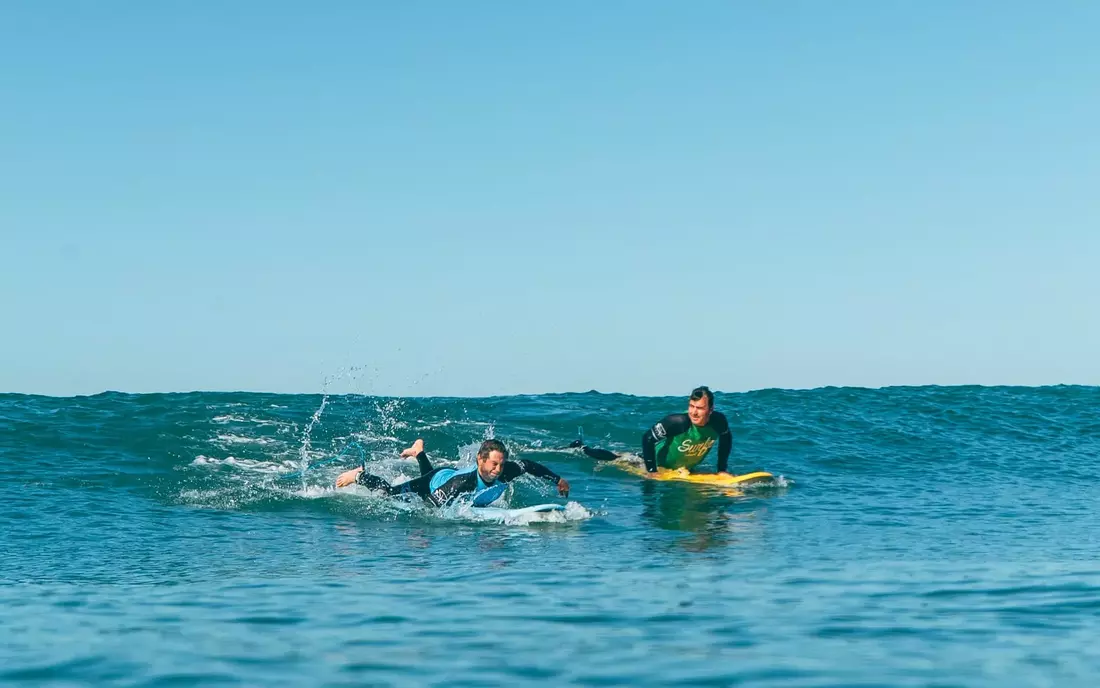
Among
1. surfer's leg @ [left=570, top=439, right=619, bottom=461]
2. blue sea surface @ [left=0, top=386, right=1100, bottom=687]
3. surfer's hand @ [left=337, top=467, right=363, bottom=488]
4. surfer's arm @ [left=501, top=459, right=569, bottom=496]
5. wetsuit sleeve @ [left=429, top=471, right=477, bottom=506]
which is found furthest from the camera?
surfer's leg @ [left=570, top=439, right=619, bottom=461]

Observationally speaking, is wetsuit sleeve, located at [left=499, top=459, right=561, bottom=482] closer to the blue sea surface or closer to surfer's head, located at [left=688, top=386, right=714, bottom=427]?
the blue sea surface

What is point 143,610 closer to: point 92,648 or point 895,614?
point 92,648

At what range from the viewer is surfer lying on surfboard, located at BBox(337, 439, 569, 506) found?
14.8 meters

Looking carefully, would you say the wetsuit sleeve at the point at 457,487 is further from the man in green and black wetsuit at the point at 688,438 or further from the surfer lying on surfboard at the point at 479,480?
the man in green and black wetsuit at the point at 688,438

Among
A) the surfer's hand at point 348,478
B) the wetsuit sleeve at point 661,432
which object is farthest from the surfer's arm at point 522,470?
the wetsuit sleeve at point 661,432

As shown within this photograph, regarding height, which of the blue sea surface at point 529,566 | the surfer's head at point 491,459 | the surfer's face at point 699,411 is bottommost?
the blue sea surface at point 529,566

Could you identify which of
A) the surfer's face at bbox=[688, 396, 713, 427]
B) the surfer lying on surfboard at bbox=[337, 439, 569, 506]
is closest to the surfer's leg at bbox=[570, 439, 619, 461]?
the surfer's face at bbox=[688, 396, 713, 427]

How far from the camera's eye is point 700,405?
18.4 meters

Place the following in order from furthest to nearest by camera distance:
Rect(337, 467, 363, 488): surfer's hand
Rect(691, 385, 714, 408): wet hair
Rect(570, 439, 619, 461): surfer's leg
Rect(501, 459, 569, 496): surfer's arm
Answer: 1. Rect(570, 439, 619, 461): surfer's leg
2. Rect(691, 385, 714, 408): wet hair
3. Rect(337, 467, 363, 488): surfer's hand
4. Rect(501, 459, 569, 496): surfer's arm

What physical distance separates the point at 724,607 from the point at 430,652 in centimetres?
263

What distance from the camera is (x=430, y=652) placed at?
7066mm

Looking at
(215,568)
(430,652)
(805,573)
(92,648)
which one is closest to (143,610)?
(92,648)

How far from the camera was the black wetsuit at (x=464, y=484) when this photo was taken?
1519 centimetres

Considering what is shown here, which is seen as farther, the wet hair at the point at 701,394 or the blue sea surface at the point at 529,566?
the wet hair at the point at 701,394
